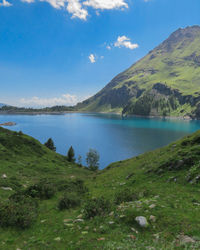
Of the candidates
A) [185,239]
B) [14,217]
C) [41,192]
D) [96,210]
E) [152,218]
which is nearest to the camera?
[185,239]

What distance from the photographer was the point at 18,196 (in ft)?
54.1

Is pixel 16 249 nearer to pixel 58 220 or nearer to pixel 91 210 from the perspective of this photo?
pixel 58 220

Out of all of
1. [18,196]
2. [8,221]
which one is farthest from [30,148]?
[8,221]

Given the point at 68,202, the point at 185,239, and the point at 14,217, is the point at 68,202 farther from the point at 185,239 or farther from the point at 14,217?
the point at 185,239

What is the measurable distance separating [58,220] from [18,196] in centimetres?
649

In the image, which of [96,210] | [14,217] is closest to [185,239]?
[96,210]

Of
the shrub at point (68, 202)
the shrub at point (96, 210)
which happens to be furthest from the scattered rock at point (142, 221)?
the shrub at point (68, 202)

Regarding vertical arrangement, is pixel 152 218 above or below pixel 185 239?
below

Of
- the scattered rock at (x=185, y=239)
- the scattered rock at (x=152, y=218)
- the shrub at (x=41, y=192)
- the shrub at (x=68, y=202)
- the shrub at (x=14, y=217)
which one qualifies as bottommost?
the shrub at (x=41, y=192)

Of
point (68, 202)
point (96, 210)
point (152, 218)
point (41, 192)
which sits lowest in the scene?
point (41, 192)

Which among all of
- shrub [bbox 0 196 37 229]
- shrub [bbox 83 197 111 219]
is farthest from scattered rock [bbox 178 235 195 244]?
shrub [bbox 0 196 37 229]

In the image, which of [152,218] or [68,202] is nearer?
[152,218]

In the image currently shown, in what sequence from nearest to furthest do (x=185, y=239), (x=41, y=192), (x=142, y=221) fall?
(x=185, y=239) → (x=142, y=221) → (x=41, y=192)

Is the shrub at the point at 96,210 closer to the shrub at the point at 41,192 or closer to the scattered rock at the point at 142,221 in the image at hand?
the scattered rock at the point at 142,221
